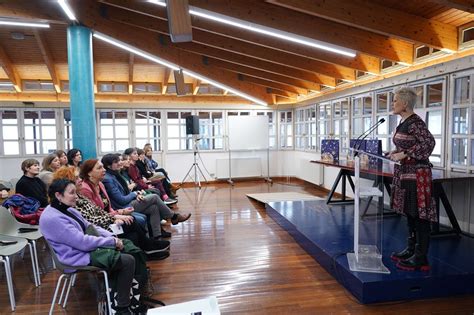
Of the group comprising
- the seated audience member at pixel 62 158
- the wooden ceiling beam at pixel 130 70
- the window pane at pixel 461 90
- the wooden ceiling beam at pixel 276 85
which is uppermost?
the wooden ceiling beam at pixel 130 70

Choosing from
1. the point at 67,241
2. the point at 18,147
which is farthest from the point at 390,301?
the point at 18,147

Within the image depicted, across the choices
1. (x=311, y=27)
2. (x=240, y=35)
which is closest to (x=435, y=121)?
(x=311, y=27)

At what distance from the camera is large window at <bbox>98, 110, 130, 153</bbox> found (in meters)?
8.74

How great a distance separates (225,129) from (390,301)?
734cm

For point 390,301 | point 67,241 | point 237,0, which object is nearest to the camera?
point 67,241

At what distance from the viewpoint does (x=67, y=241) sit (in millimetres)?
2162

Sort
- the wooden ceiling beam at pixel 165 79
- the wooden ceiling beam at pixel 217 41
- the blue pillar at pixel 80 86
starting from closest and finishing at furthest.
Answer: the blue pillar at pixel 80 86 → the wooden ceiling beam at pixel 217 41 → the wooden ceiling beam at pixel 165 79

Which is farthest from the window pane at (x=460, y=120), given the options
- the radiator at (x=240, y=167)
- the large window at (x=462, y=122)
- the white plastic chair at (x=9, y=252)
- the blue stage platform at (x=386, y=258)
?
the radiator at (x=240, y=167)

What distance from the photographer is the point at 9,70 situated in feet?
24.1

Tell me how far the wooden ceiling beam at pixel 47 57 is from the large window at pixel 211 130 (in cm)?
380

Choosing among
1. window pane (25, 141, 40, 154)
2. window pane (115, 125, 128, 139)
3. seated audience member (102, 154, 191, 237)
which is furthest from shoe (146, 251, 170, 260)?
window pane (25, 141, 40, 154)

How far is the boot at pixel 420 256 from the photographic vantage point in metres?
2.76

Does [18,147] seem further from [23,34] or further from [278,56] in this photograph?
[278,56]

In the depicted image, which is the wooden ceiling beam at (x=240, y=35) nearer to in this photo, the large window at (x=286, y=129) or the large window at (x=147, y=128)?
the large window at (x=147, y=128)
